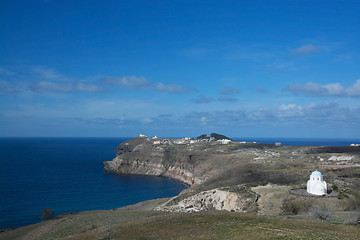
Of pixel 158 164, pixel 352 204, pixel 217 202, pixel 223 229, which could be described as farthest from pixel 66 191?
pixel 352 204

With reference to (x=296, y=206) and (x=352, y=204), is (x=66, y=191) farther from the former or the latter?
(x=352, y=204)

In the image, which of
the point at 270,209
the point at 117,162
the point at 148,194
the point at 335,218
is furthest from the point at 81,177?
the point at 335,218

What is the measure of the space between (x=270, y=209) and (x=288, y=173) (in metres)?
33.5

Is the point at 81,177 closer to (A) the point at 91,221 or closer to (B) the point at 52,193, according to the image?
(B) the point at 52,193

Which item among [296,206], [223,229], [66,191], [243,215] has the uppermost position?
[223,229]

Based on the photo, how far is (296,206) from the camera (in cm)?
4178

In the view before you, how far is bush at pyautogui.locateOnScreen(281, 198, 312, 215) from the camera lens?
41.5m

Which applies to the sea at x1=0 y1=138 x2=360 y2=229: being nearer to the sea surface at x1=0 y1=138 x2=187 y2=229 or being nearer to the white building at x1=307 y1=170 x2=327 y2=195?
the sea surface at x1=0 y1=138 x2=187 y2=229

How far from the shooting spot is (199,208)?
6062cm

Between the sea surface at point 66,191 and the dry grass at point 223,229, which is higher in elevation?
the dry grass at point 223,229

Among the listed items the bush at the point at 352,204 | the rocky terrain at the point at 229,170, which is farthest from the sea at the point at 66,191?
the bush at the point at 352,204

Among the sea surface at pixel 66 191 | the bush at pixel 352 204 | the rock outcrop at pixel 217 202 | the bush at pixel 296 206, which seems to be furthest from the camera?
the sea surface at pixel 66 191

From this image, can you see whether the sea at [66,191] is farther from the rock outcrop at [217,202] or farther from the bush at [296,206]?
the bush at [296,206]

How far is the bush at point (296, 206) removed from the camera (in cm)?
4150
